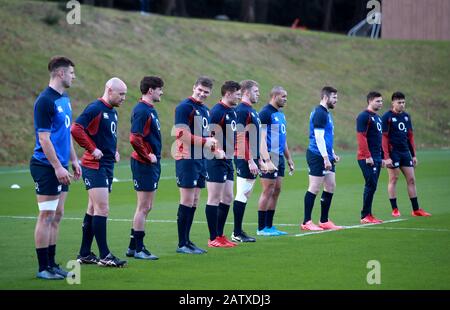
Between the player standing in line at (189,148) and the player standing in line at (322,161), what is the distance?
3186 mm

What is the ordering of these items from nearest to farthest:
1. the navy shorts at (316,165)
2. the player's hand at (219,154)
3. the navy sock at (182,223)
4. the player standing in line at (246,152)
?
the navy sock at (182,223) → the player's hand at (219,154) → the player standing in line at (246,152) → the navy shorts at (316,165)

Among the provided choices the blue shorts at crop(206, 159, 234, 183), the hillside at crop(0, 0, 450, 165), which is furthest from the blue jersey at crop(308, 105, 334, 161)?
the hillside at crop(0, 0, 450, 165)

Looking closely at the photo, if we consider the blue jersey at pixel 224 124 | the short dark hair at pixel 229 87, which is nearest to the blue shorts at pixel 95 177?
the blue jersey at pixel 224 124

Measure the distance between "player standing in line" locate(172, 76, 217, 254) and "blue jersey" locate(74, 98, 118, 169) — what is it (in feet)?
4.52

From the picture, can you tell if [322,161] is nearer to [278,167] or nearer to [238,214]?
[278,167]

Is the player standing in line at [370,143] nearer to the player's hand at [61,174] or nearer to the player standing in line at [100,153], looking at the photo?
the player standing in line at [100,153]

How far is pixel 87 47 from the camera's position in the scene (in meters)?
41.7

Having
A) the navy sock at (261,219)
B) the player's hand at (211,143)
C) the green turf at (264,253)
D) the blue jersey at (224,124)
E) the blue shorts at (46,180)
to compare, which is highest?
the blue jersey at (224,124)

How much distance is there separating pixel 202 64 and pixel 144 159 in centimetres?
3361

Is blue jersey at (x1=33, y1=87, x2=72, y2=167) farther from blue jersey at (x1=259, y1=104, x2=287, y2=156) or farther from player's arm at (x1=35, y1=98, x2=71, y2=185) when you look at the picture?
blue jersey at (x1=259, y1=104, x2=287, y2=156)

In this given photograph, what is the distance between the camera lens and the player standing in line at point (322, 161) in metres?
16.2
